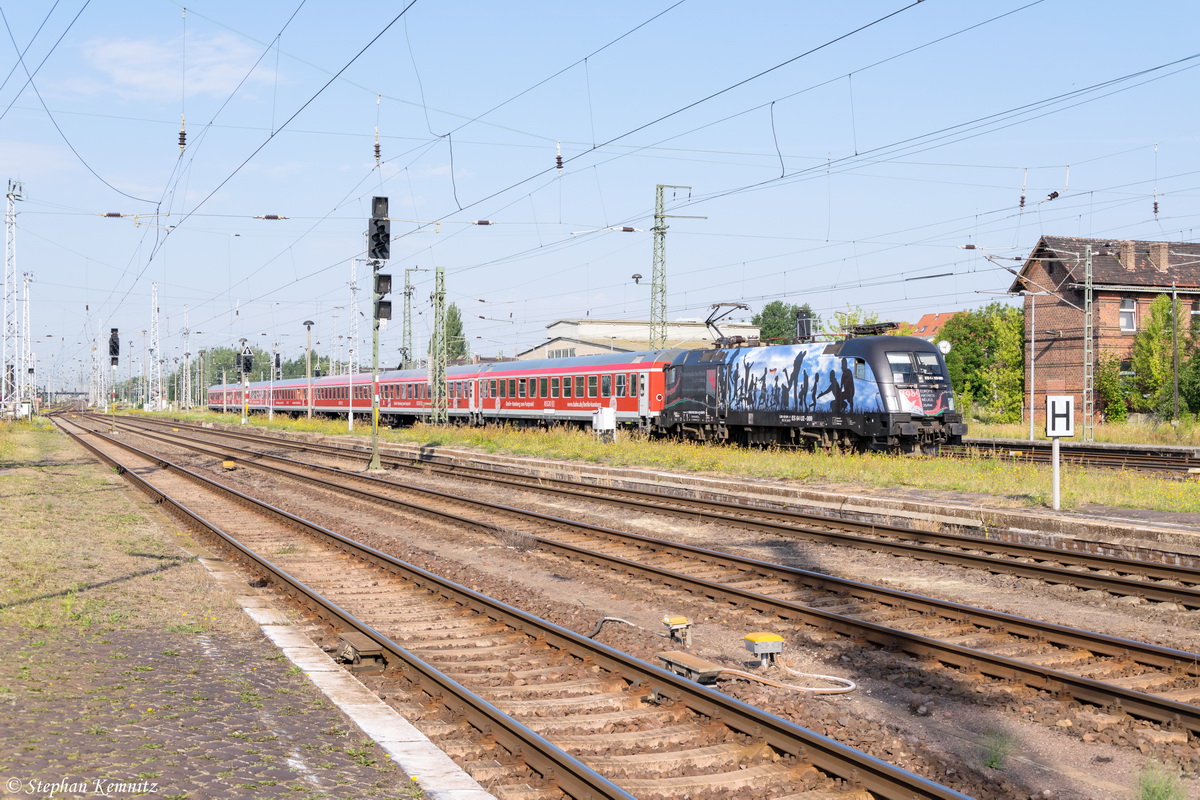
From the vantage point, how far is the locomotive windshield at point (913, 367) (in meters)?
25.0

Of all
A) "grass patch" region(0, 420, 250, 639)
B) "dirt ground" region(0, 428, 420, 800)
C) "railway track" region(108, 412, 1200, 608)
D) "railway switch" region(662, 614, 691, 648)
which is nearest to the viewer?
"dirt ground" region(0, 428, 420, 800)

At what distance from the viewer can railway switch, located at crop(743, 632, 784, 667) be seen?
809cm

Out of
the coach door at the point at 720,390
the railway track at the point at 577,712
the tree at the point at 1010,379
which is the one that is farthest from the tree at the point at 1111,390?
the railway track at the point at 577,712

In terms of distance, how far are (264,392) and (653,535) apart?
7729 centimetres

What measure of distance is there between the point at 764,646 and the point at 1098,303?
48.5 m

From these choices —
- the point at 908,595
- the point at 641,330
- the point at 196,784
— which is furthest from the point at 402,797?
the point at 641,330

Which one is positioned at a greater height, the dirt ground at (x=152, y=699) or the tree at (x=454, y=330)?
the tree at (x=454, y=330)

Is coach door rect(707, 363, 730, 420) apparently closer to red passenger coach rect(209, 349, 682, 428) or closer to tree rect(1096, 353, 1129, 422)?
red passenger coach rect(209, 349, 682, 428)

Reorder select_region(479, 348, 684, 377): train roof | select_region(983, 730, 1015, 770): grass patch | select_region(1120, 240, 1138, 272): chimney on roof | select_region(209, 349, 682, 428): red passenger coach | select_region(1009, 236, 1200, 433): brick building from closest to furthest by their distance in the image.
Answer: select_region(983, 730, 1015, 770): grass patch → select_region(479, 348, 684, 377): train roof → select_region(209, 349, 682, 428): red passenger coach → select_region(1009, 236, 1200, 433): brick building → select_region(1120, 240, 1138, 272): chimney on roof

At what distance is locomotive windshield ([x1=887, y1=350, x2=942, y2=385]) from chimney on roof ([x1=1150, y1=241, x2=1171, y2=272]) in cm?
3297

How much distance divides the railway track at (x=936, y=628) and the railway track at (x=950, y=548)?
7.44 ft

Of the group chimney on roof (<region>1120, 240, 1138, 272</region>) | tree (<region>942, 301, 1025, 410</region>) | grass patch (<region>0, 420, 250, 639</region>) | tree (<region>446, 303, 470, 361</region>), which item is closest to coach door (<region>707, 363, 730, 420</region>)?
grass patch (<region>0, 420, 250, 639</region>)

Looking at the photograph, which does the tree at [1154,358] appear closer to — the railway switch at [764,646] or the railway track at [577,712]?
the railway track at [577,712]

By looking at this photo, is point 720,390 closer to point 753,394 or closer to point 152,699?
point 753,394
